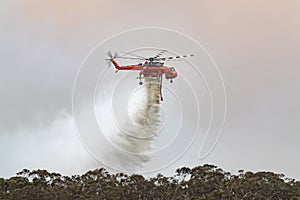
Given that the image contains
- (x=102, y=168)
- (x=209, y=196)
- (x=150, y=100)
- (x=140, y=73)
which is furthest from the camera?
(x=102, y=168)

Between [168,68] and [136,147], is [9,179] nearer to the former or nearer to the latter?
[136,147]

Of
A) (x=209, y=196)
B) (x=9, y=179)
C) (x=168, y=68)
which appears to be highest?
(x=168, y=68)

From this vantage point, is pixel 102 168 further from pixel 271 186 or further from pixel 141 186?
pixel 271 186

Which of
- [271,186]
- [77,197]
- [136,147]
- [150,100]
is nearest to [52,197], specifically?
[77,197]

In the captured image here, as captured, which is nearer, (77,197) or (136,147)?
(77,197)

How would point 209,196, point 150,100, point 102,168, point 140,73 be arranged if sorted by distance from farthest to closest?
point 102,168 < point 150,100 < point 209,196 < point 140,73

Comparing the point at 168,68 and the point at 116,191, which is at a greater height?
the point at 168,68
